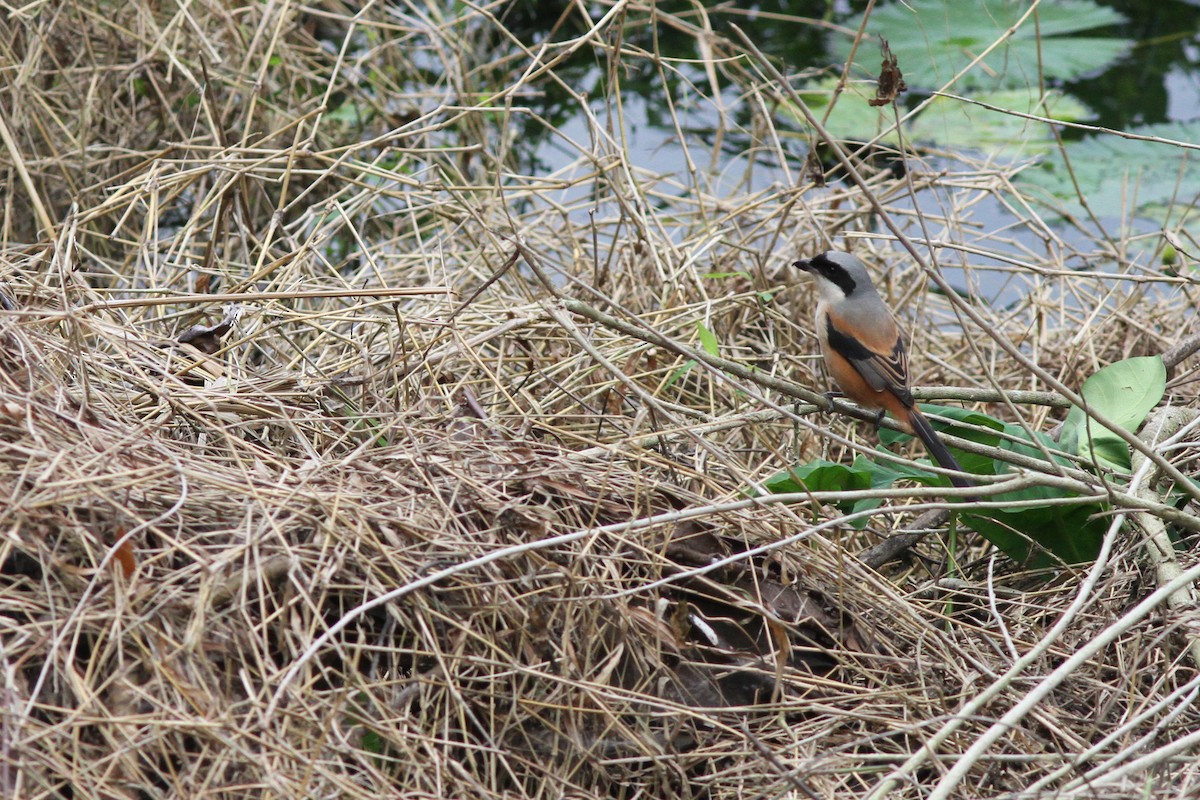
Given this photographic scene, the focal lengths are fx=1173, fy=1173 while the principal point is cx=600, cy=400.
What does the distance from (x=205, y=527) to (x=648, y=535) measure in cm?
117

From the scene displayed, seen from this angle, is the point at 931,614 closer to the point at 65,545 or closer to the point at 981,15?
the point at 65,545

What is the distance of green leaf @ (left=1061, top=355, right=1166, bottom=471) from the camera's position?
4.13 m

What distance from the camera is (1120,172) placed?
8062 mm

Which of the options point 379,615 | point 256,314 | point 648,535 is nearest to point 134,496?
point 379,615

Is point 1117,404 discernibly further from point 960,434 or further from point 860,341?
point 860,341

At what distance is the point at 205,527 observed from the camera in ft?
9.74


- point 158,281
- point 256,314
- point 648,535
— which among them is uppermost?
point 648,535

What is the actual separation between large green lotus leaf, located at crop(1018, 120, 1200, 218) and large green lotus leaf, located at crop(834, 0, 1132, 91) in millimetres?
672

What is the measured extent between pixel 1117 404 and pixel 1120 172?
440 centimetres

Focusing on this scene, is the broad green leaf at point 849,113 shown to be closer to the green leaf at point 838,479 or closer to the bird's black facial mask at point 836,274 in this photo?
the bird's black facial mask at point 836,274

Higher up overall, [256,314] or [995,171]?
[995,171]

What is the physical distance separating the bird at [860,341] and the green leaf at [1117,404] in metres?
0.54

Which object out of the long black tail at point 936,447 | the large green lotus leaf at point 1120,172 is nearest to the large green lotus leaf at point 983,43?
the large green lotus leaf at point 1120,172

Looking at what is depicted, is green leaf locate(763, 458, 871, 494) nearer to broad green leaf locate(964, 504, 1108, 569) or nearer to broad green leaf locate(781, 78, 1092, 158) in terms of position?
broad green leaf locate(964, 504, 1108, 569)
